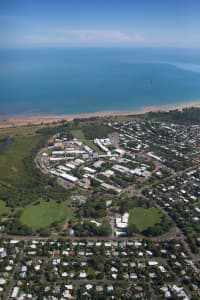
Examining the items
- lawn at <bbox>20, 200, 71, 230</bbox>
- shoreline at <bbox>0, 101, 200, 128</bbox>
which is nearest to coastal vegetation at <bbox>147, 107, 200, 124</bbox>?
shoreline at <bbox>0, 101, 200, 128</bbox>

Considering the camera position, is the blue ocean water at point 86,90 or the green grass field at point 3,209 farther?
the blue ocean water at point 86,90

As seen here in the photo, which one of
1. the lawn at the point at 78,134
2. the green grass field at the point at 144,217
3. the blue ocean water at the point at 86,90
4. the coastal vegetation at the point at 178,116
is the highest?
the blue ocean water at the point at 86,90

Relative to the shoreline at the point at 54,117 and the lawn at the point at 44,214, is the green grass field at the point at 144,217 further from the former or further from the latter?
the shoreline at the point at 54,117

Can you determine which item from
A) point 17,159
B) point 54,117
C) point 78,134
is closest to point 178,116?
point 78,134

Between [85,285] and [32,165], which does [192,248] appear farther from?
[32,165]

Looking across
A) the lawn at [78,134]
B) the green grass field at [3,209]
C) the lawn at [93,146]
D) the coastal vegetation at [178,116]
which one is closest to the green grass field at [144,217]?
the green grass field at [3,209]

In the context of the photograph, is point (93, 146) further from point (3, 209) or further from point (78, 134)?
point (3, 209)
